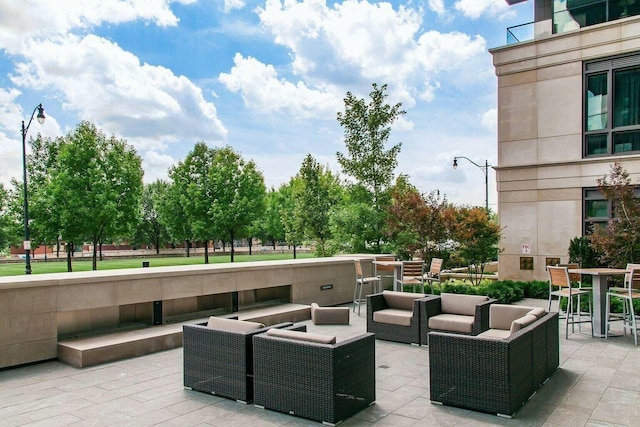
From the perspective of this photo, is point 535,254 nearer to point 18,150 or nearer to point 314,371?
point 314,371

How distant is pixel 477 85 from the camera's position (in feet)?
59.3

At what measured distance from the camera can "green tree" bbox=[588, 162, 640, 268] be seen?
11.2 m

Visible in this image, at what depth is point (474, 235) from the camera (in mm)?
15172

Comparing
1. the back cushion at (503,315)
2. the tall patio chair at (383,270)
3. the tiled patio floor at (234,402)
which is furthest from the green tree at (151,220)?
the back cushion at (503,315)

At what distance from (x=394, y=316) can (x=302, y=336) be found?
3539 millimetres

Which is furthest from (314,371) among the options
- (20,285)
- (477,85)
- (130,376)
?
(477,85)

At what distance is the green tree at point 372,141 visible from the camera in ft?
65.7

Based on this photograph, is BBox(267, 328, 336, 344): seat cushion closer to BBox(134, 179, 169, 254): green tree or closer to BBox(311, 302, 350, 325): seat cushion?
BBox(311, 302, 350, 325): seat cushion

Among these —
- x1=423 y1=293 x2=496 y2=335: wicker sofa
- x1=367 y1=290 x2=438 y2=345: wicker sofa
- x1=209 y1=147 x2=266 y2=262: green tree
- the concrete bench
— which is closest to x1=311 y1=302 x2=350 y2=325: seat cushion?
x1=367 y1=290 x2=438 y2=345: wicker sofa

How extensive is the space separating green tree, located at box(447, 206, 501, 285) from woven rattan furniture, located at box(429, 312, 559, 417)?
968 centimetres

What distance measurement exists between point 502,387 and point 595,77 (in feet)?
43.4

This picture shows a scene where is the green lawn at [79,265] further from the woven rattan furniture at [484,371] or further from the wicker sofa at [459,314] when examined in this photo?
the woven rattan furniture at [484,371]

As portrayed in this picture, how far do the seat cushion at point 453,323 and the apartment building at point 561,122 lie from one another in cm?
880

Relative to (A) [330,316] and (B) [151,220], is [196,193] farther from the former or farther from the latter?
(A) [330,316]
